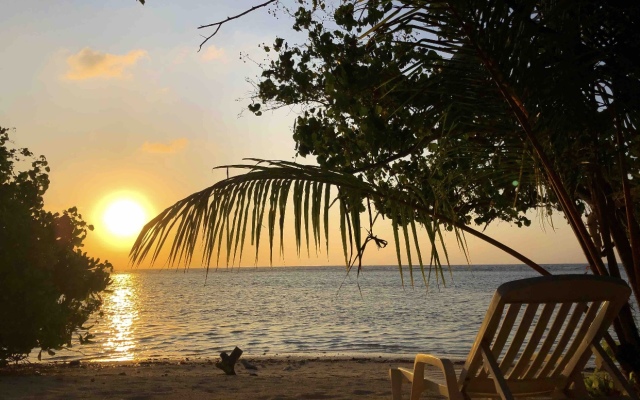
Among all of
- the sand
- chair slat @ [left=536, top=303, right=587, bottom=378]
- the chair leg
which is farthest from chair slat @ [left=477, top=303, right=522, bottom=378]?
the sand

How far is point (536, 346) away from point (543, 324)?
0.40 ft

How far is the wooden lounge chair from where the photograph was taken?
2993 mm

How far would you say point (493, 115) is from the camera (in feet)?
11.9

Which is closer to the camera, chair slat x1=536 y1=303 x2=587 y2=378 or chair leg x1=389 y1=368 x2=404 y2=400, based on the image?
chair slat x1=536 y1=303 x2=587 y2=378

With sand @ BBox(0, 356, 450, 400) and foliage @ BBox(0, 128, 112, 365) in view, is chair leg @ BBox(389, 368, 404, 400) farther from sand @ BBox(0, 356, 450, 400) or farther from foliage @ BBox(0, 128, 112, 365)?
foliage @ BBox(0, 128, 112, 365)

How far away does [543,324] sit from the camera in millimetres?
3326

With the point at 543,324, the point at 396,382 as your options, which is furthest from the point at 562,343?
the point at 396,382

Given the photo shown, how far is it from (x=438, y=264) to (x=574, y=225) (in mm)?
1521

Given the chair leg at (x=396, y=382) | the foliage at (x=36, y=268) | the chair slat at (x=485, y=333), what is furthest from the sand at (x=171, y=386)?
the chair slat at (x=485, y=333)

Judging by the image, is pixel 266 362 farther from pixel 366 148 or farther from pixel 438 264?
pixel 438 264

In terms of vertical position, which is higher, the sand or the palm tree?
the palm tree

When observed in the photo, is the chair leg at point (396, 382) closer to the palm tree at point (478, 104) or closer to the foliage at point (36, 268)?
the palm tree at point (478, 104)

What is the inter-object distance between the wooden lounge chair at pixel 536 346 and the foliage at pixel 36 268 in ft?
26.2

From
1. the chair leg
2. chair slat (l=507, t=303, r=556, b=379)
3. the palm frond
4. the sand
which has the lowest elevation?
the sand
